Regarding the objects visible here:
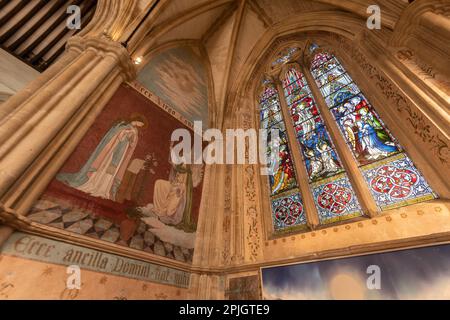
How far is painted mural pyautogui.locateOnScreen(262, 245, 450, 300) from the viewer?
1982mm

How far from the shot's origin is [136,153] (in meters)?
3.54

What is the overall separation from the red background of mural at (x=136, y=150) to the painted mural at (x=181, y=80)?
2.01 ft

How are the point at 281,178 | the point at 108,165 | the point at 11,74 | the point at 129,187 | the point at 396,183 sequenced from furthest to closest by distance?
1. the point at 11,74
2. the point at 281,178
3. the point at 129,187
4. the point at 108,165
5. the point at 396,183

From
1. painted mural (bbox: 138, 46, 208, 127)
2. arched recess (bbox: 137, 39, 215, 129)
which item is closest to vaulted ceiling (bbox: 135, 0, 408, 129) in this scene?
arched recess (bbox: 137, 39, 215, 129)

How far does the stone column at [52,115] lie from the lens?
1970 mm

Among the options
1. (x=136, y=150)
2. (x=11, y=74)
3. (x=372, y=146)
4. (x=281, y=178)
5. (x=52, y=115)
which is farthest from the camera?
(x=11, y=74)

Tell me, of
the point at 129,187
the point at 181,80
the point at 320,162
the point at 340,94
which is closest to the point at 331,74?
the point at 340,94

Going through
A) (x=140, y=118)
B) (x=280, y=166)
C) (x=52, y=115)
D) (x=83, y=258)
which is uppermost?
(x=140, y=118)

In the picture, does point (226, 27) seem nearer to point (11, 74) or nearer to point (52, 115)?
point (11, 74)

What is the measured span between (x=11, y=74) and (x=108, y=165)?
414cm

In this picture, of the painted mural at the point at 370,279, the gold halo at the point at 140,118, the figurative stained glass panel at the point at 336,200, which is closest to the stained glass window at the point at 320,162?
the figurative stained glass panel at the point at 336,200

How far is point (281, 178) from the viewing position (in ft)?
13.9
